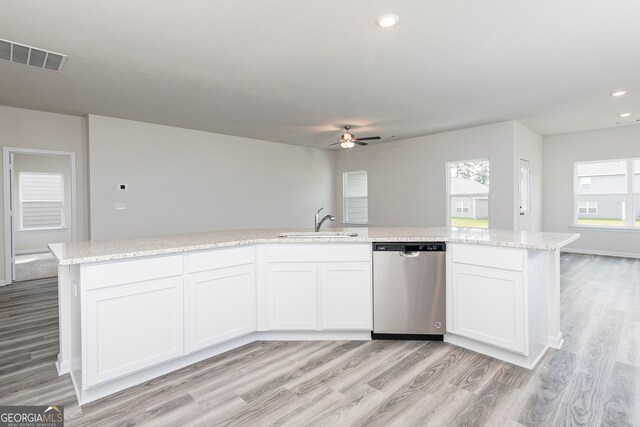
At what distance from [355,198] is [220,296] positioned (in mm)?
6373

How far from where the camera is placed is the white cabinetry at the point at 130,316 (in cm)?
190

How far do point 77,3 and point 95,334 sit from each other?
218cm

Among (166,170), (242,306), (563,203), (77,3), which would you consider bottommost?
(242,306)

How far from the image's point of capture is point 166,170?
5.76 m

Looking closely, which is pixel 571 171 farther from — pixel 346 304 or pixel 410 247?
pixel 346 304

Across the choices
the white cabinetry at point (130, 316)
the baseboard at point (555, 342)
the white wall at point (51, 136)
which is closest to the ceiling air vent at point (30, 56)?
the white wall at point (51, 136)

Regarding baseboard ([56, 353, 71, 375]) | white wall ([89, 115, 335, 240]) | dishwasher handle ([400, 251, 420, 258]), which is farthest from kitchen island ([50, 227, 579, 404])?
white wall ([89, 115, 335, 240])

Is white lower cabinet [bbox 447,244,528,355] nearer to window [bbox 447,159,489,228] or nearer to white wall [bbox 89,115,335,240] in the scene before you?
window [bbox 447,159,489,228]

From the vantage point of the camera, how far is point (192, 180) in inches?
240

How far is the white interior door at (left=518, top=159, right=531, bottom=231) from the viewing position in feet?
21.0

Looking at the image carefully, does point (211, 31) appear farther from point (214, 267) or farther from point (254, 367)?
point (254, 367)

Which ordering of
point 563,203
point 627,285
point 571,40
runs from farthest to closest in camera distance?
1. point 563,203
2. point 627,285
3. point 571,40

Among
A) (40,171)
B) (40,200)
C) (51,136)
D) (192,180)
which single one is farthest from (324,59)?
(40,200)

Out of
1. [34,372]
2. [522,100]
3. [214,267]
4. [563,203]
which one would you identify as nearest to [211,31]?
[214,267]
